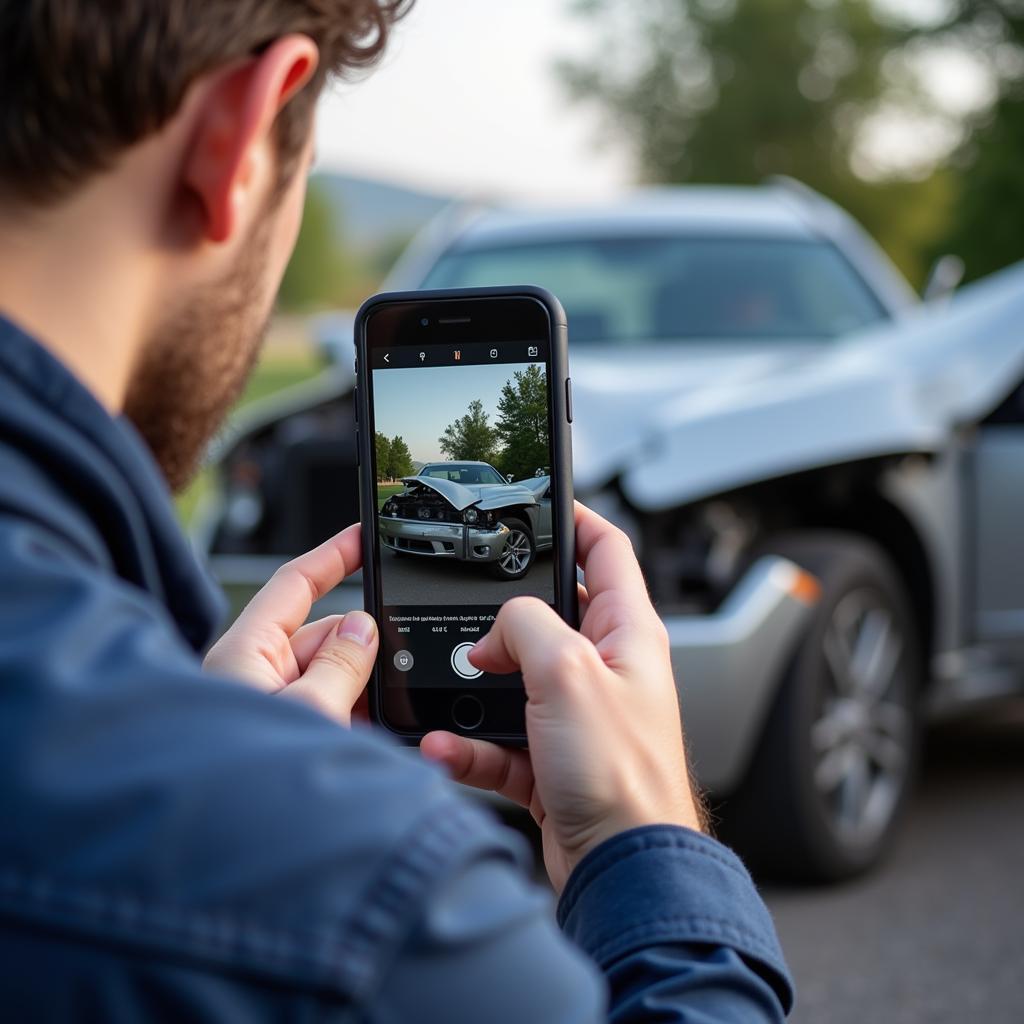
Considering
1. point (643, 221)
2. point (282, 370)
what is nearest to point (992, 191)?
point (643, 221)

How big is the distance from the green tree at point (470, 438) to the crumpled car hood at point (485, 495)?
0.03 meters

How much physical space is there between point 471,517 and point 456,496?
1.0 inches

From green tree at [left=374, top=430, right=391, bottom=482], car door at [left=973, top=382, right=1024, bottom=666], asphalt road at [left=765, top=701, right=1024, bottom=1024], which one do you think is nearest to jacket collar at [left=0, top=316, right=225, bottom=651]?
green tree at [left=374, top=430, right=391, bottom=482]

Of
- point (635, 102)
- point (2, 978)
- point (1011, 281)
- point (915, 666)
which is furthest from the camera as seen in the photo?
point (635, 102)

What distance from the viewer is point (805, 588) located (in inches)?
155

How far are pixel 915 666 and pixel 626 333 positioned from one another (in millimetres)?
1554

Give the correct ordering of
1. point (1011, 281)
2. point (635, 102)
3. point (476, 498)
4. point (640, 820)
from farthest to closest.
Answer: point (635, 102) → point (1011, 281) → point (476, 498) → point (640, 820)

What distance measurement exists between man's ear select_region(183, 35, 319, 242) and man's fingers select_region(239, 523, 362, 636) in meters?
0.42

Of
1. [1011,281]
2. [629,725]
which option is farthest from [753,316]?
[629,725]

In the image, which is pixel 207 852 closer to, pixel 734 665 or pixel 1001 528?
pixel 734 665

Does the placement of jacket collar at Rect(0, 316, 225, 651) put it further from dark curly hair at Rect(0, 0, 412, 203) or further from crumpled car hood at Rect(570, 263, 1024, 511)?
crumpled car hood at Rect(570, 263, 1024, 511)

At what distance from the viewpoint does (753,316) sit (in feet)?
17.4

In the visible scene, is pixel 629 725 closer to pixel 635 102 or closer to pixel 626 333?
pixel 626 333

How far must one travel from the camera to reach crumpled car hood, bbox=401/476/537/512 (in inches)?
56.9
